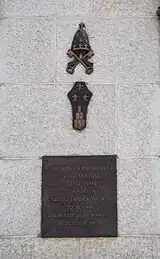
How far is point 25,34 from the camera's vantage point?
489 centimetres

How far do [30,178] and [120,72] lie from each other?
1.41 m

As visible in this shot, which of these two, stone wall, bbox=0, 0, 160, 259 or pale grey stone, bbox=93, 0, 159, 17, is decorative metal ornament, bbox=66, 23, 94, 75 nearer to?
stone wall, bbox=0, 0, 160, 259

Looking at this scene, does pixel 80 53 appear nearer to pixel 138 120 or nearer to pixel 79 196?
pixel 138 120

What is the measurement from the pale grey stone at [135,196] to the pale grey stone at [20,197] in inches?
31.5

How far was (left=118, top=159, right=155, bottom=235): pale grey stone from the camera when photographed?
4418 mm

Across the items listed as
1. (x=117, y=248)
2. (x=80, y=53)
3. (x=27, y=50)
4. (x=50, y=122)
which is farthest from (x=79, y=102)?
(x=117, y=248)

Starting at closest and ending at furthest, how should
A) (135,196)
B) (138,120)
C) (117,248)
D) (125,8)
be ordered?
(117,248), (135,196), (138,120), (125,8)

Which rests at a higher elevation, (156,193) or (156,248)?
(156,193)

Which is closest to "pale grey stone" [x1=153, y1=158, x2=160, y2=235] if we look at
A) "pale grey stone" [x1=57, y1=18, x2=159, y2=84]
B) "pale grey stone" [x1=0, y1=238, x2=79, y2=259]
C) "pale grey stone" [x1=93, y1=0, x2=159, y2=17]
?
"pale grey stone" [x1=0, y1=238, x2=79, y2=259]

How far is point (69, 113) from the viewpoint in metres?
4.69

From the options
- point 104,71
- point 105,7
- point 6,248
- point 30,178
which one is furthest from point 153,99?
point 6,248

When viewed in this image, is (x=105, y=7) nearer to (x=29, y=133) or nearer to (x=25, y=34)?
(x=25, y=34)

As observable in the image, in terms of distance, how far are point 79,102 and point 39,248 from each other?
4.81ft

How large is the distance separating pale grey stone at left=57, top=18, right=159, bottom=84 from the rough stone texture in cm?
10
